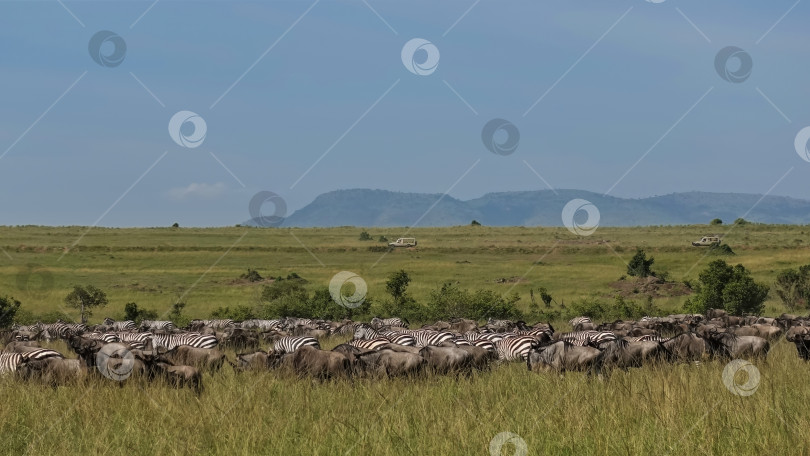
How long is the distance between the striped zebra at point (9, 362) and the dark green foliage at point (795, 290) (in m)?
45.2

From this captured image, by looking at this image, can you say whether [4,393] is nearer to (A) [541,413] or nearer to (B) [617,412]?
(A) [541,413]

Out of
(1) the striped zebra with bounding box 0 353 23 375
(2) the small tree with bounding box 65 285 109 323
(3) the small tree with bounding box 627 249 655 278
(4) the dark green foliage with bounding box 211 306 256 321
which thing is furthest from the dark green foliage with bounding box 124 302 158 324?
(3) the small tree with bounding box 627 249 655 278

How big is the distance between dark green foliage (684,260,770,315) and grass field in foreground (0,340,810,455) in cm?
2985

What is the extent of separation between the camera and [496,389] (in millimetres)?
13281

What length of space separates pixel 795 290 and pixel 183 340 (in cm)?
3949

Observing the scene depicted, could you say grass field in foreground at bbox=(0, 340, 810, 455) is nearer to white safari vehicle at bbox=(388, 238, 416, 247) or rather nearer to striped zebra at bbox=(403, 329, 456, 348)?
striped zebra at bbox=(403, 329, 456, 348)

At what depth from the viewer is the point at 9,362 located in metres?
16.0

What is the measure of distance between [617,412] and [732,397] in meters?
2.21

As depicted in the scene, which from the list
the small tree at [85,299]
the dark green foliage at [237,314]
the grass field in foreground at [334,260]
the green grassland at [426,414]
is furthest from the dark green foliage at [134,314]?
the green grassland at [426,414]

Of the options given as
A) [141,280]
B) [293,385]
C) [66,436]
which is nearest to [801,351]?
[293,385]

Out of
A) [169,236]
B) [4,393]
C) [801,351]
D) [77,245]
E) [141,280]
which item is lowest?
[4,393]

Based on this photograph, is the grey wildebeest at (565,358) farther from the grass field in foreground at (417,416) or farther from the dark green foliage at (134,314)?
the dark green foliage at (134,314)

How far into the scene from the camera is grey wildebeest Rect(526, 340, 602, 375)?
1502 centimetres

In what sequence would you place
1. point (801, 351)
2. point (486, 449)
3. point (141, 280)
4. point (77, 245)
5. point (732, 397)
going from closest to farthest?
point (486, 449) → point (732, 397) → point (801, 351) → point (141, 280) → point (77, 245)
